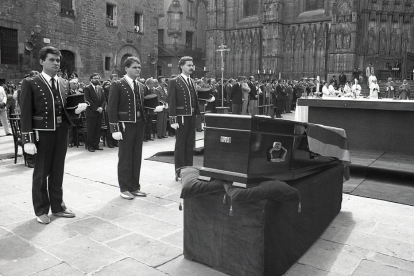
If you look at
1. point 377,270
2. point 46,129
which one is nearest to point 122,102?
point 46,129

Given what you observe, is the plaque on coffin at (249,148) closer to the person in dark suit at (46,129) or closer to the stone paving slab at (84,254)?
the stone paving slab at (84,254)

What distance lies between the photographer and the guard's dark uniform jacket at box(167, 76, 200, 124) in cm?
609

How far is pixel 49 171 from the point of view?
4.51 meters

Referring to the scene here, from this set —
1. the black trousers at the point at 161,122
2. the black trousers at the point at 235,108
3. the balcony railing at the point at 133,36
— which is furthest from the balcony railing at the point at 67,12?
the black trousers at the point at 161,122

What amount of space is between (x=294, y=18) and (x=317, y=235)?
32.8m

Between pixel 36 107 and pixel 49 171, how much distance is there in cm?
78

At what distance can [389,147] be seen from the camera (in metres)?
7.57

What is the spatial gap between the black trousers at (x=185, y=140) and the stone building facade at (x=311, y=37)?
25.0m

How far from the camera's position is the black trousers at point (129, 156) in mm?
5383

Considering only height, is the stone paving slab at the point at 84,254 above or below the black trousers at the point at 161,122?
below

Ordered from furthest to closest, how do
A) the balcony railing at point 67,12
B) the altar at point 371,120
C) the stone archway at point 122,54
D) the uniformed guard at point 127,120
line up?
the stone archway at point 122,54
the balcony railing at point 67,12
the altar at point 371,120
the uniformed guard at point 127,120

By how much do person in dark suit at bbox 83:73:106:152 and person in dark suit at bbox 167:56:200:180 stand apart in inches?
153

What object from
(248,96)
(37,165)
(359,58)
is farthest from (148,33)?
(37,165)

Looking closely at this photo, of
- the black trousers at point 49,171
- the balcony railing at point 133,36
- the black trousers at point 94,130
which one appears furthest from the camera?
the balcony railing at point 133,36
